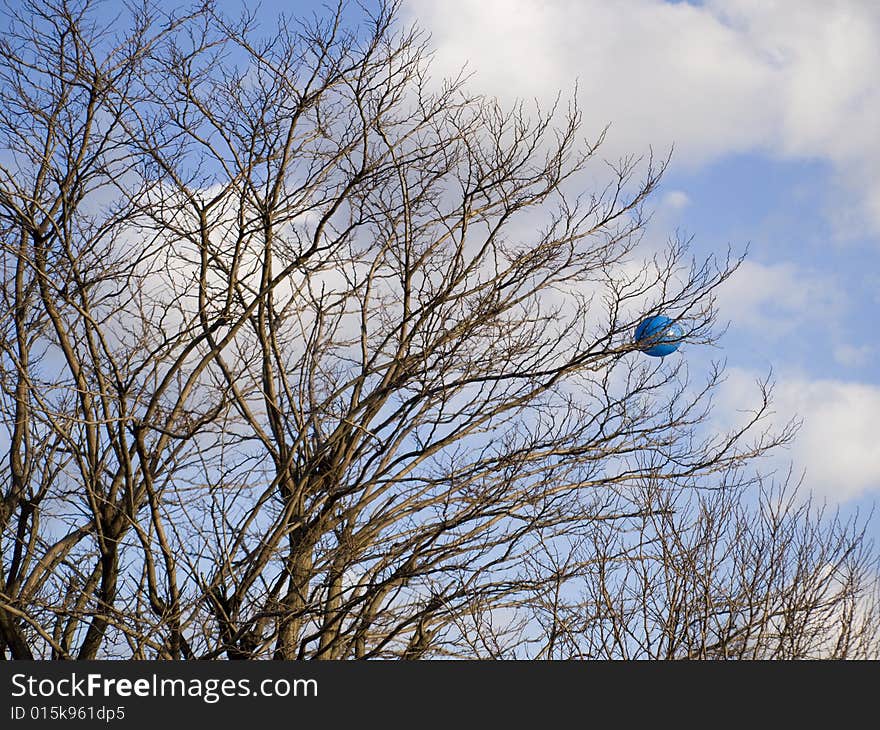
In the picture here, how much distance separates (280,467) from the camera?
8.89 meters

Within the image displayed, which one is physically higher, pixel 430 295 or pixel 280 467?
pixel 430 295

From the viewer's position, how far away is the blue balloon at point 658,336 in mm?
8773

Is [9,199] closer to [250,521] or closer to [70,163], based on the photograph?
[70,163]

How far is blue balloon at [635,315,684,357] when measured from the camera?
877 cm

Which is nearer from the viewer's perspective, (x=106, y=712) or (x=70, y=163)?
(x=106, y=712)

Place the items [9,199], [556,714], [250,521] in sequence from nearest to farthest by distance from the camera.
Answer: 1. [556,714]
2. [250,521]
3. [9,199]

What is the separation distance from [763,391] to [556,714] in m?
4.18

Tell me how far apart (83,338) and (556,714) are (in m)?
5.66

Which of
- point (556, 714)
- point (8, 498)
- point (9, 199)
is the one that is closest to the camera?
point (556, 714)

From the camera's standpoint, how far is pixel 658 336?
28.8 feet

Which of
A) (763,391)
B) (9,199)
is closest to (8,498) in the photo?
(9,199)

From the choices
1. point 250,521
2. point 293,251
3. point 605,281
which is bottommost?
point 250,521

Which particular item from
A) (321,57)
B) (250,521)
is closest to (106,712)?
(250,521)

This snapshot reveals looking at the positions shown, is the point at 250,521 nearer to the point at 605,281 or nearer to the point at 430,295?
the point at 430,295
